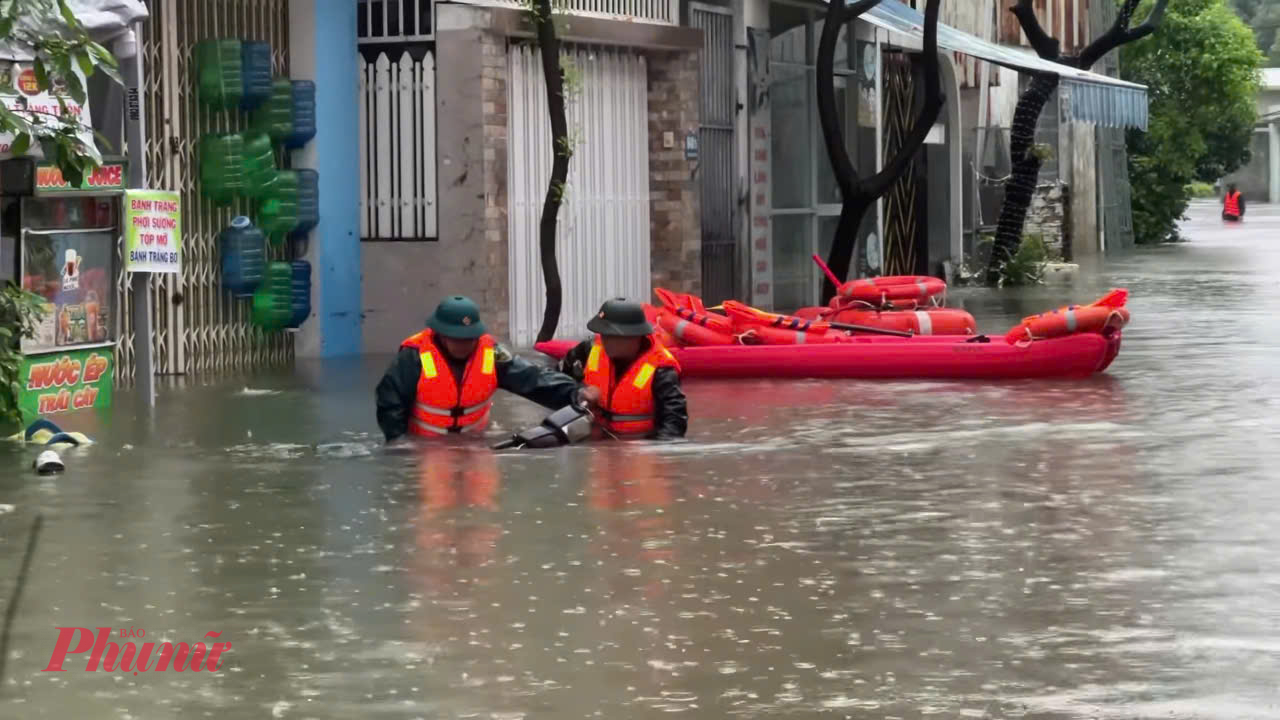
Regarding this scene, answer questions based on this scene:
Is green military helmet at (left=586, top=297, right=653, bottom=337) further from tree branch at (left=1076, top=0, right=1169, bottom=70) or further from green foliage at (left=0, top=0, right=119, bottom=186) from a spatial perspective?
tree branch at (left=1076, top=0, right=1169, bottom=70)

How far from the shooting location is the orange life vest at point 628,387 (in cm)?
1244

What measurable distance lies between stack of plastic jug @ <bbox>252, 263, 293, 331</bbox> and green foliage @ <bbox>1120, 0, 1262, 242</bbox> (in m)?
35.0

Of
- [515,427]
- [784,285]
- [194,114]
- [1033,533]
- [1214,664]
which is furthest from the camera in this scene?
[784,285]

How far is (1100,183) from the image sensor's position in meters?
46.3

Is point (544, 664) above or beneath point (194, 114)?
beneath

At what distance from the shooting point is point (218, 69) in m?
17.0

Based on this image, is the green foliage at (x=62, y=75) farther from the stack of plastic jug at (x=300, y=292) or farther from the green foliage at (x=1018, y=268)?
the green foliage at (x=1018, y=268)

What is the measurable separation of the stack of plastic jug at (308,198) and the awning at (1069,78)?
9599 millimetres

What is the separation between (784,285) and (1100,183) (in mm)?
22650

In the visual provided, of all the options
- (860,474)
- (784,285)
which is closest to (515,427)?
(860,474)

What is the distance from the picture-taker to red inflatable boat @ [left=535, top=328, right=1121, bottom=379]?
1638 centimetres

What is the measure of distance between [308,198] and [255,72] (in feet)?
3.87

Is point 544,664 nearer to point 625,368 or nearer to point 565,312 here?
point 625,368

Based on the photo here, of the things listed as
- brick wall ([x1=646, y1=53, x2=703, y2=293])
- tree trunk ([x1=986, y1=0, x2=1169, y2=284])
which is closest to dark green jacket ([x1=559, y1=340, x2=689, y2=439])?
brick wall ([x1=646, y1=53, x2=703, y2=293])
